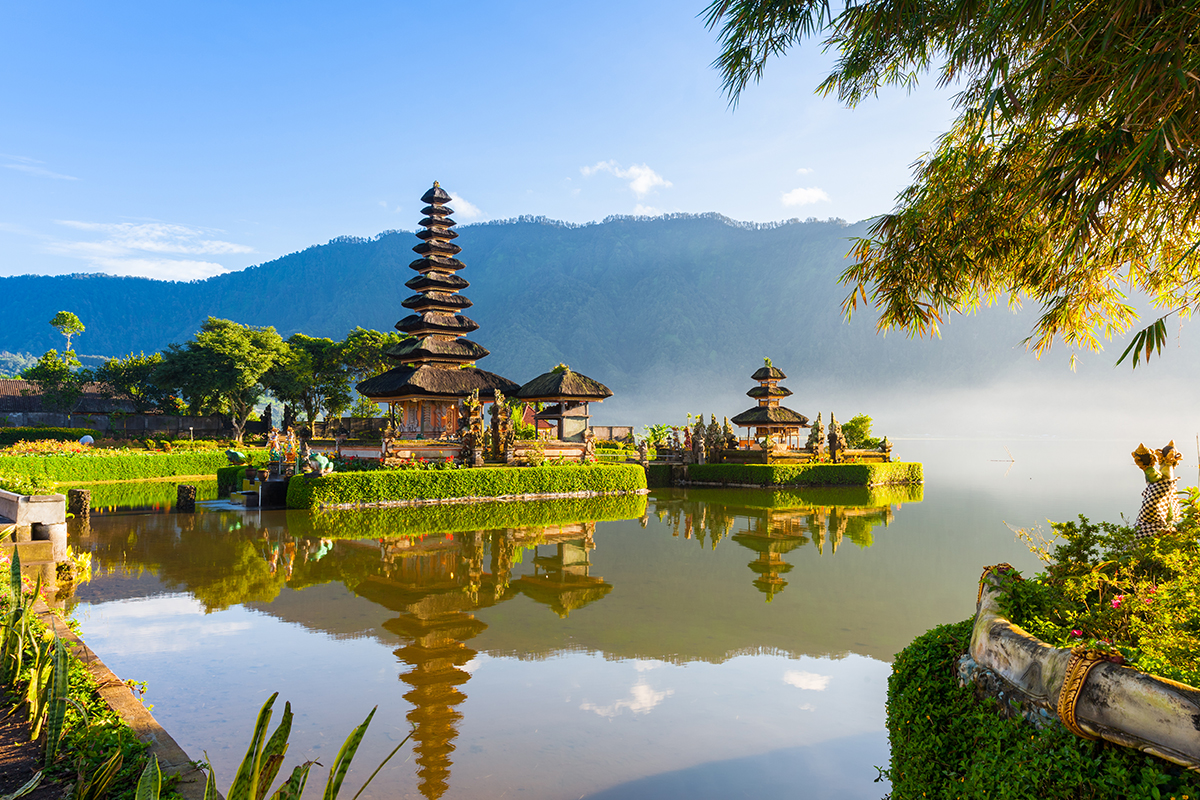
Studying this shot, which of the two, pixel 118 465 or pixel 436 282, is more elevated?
pixel 436 282

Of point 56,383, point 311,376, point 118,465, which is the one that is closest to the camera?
point 118,465

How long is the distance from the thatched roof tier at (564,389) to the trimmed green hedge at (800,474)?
5.83 meters

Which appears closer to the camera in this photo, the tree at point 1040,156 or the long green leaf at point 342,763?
the long green leaf at point 342,763

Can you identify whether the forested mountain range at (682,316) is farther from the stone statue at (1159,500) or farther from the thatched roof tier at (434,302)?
the stone statue at (1159,500)

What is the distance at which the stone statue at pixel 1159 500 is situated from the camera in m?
4.69

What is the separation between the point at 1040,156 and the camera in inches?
185

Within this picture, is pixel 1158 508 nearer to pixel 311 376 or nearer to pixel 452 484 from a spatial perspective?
pixel 452 484

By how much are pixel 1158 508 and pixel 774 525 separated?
12.7 meters

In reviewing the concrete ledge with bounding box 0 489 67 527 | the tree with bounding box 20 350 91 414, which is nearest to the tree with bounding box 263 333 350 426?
the tree with bounding box 20 350 91 414

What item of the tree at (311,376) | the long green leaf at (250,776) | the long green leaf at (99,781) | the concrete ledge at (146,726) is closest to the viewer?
the long green leaf at (250,776)

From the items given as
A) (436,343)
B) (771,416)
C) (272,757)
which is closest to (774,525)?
(272,757)

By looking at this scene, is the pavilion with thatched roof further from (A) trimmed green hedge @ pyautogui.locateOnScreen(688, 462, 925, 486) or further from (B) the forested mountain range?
(B) the forested mountain range

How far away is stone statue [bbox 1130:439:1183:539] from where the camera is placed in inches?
185

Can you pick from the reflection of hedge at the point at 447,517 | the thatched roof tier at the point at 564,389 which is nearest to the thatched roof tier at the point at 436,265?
the thatched roof tier at the point at 564,389
